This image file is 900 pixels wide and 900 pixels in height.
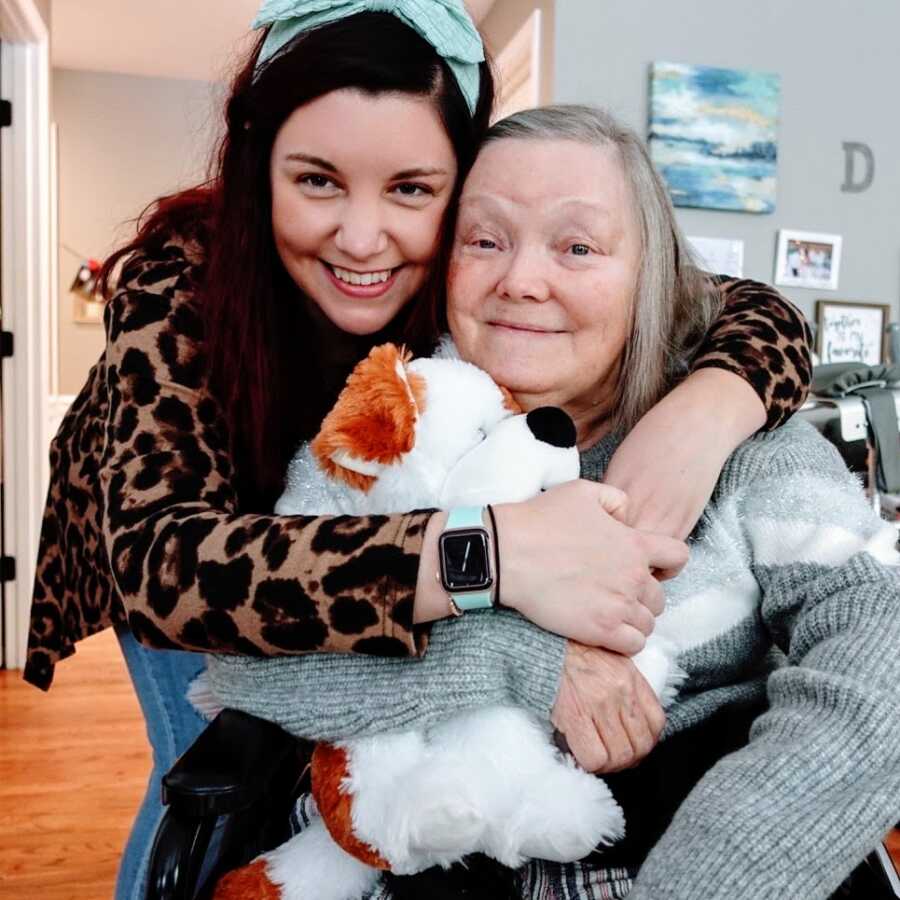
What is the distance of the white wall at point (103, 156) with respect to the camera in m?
5.62

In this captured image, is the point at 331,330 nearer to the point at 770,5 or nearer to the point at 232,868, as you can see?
the point at 232,868

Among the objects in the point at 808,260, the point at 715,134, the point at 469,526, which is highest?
the point at 715,134

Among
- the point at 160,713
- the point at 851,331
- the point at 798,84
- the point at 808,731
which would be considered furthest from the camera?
the point at 851,331

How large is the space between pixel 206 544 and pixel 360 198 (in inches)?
17.3

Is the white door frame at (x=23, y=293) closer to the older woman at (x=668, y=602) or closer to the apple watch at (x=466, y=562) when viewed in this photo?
the older woman at (x=668, y=602)

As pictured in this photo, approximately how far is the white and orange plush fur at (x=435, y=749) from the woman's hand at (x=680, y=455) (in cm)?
7

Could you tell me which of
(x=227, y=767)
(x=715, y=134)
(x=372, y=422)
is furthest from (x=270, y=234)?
(x=715, y=134)

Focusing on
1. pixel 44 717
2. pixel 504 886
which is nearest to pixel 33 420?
pixel 44 717

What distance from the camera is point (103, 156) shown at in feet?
18.7

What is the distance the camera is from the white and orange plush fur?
2.63ft

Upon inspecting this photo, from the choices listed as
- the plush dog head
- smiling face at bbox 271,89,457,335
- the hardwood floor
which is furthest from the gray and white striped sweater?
the hardwood floor

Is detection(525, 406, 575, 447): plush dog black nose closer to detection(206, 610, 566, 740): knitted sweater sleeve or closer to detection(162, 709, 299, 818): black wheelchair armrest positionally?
detection(206, 610, 566, 740): knitted sweater sleeve

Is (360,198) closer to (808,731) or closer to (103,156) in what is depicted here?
(808,731)

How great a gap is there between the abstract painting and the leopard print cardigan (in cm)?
184
